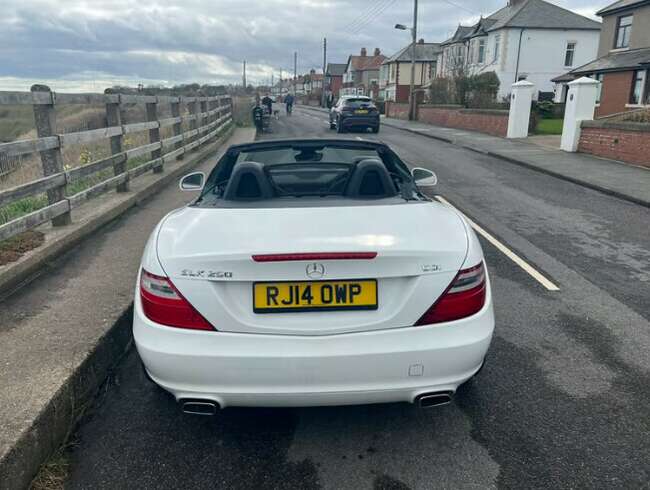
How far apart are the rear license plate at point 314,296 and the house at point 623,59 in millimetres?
30598

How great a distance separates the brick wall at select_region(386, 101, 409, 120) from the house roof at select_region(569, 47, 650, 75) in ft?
42.5

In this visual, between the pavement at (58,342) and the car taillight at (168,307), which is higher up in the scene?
the car taillight at (168,307)

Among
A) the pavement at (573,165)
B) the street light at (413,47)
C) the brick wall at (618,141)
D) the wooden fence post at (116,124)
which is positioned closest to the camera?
the wooden fence post at (116,124)

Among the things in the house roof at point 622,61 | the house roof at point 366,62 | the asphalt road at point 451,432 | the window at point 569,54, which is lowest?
the asphalt road at point 451,432

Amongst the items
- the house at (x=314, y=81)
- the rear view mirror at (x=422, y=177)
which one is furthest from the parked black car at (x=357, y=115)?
the house at (x=314, y=81)

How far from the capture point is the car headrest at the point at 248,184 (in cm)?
321

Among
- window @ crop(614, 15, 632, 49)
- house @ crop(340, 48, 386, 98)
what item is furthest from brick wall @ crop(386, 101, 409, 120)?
house @ crop(340, 48, 386, 98)

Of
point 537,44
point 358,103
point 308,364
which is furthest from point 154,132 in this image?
point 537,44

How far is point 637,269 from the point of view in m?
5.88

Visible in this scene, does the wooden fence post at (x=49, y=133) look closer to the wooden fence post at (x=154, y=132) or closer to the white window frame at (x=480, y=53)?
the wooden fence post at (x=154, y=132)

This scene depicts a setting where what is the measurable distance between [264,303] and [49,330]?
2.00 metres

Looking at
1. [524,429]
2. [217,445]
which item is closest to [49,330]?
[217,445]

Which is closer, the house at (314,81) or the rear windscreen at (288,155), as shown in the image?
the rear windscreen at (288,155)

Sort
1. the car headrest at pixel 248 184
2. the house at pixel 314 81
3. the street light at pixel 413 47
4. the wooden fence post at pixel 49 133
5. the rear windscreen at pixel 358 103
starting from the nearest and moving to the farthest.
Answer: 1. the car headrest at pixel 248 184
2. the wooden fence post at pixel 49 133
3. the rear windscreen at pixel 358 103
4. the street light at pixel 413 47
5. the house at pixel 314 81
